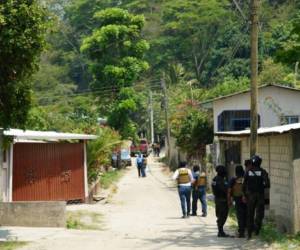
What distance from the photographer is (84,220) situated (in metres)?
21.0

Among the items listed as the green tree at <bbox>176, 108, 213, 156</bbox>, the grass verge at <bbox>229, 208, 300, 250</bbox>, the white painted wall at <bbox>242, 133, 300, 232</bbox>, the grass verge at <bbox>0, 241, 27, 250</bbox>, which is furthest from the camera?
the green tree at <bbox>176, 108, 213, 156</bbox>

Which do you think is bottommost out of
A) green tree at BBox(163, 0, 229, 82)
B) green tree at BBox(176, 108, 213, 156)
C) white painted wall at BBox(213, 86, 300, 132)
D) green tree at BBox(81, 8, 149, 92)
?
green tree at BBox(176, 108, 213, 156)

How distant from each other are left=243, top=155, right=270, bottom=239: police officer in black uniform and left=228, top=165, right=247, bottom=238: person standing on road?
417mm

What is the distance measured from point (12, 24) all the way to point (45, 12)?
3.26 feet

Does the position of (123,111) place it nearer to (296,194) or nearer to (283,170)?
(283,170)

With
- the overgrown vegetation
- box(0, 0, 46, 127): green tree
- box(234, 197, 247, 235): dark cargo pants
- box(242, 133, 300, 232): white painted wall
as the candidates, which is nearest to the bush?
the overgrown vegetation

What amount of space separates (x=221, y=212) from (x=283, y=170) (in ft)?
6.49

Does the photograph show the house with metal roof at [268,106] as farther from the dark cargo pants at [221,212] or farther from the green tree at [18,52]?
the green tree at [18,52]

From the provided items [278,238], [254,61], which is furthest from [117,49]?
[278,238]

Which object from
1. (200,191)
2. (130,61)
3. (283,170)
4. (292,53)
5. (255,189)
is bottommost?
Answer: (200,191)

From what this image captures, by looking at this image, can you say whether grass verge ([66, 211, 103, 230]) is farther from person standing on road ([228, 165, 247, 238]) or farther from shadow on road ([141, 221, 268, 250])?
person standing on road ([228, 165, 247, 238])

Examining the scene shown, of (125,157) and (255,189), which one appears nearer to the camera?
(255,189)

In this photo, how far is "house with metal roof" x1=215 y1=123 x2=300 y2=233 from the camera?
52.1 ft

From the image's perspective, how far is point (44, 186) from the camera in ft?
80.8
